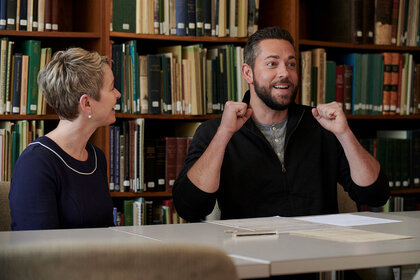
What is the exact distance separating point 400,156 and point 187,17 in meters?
1.43

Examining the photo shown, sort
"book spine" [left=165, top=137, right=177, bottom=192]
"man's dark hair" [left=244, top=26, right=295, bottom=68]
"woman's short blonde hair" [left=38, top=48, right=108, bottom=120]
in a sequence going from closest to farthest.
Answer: "woman's short blonde hair" [left=38, top=48, right=108, bottom=120] < "man's dark hair" [left=244, top=26, right=295, bottom=68] < "book spine" [left=165, top=137, right=177, bottom=192]

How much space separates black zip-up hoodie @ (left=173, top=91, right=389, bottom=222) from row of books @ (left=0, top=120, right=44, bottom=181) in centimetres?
99

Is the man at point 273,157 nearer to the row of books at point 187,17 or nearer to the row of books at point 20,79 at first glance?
the row of books at point 187,17

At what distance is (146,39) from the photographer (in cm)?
330

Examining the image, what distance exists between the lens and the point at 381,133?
388 cm

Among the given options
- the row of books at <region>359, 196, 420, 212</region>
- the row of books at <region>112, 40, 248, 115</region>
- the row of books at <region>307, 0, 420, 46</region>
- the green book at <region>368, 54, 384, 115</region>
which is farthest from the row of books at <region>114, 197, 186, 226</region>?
the row of books at <region>307, 0, 420, 46</region>

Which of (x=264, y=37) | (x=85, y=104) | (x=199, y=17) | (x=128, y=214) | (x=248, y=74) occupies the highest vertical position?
(x=199, y=17)

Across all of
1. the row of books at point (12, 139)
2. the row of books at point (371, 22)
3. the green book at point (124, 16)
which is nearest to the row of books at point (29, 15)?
the green book at point (124, 16)

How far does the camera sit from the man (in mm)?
2307

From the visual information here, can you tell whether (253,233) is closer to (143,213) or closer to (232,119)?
(232,119)

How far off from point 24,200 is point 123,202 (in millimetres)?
1391

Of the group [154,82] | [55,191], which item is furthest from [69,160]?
[154,82]

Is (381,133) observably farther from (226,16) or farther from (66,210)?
(66,210)

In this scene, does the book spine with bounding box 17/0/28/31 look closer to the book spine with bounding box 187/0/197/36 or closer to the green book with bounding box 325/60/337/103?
the book spine with bounding box 187/0/197/36
